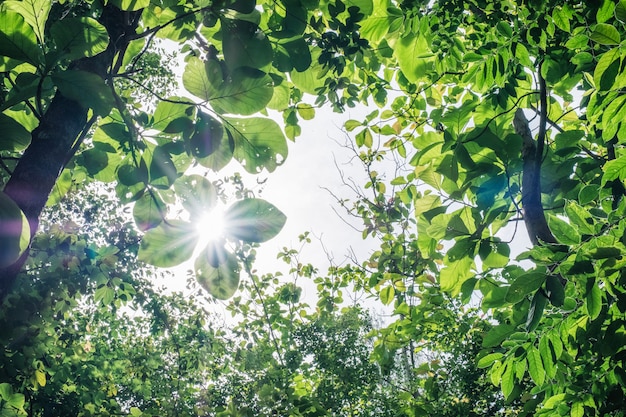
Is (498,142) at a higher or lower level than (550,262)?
higher

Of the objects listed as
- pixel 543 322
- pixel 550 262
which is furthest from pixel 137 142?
pixel 543 322

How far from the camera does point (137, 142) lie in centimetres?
101

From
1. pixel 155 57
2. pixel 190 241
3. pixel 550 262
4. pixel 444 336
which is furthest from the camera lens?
pixel 155 57

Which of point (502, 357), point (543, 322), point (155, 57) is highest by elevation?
point (155, 57)

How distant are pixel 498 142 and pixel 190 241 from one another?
1.11m

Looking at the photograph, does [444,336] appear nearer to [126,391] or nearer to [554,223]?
[554,223]

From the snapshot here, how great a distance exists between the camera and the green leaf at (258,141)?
97 centimetres

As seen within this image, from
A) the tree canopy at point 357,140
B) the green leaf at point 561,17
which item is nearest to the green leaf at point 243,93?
the tree canopy at point 357,140

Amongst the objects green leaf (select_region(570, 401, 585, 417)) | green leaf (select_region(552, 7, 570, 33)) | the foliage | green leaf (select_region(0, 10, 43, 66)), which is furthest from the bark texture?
green leaf (select_region(0, 10, 43, 66))

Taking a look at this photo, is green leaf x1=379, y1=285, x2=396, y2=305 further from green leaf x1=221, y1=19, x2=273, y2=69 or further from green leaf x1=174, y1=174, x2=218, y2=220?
green leaf x1=221, y1=19, x2=273, y2=69

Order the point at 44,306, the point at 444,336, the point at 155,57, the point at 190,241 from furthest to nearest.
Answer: the point at 155,57 < the point at 444,336 < the point at 44,306 < the point at 190,241

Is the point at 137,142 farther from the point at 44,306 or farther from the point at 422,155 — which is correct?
the point at 44,306

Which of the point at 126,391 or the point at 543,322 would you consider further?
the point at 126,391

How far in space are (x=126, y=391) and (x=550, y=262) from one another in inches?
838
